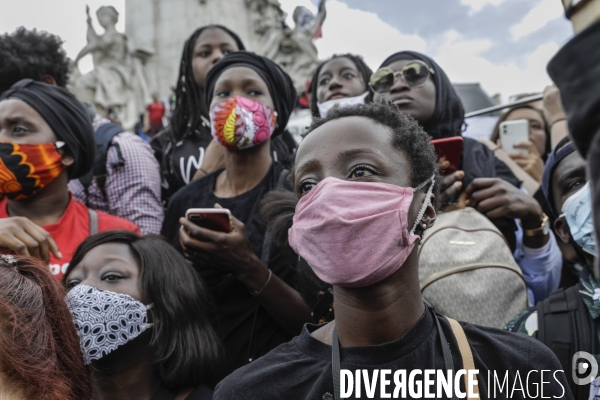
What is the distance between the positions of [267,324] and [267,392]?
124 centimetres

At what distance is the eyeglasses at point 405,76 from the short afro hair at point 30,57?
251cm

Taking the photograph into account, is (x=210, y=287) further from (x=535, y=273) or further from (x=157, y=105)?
(x=157, y=105)

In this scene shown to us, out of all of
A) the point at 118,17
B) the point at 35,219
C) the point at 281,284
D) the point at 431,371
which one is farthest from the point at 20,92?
the point at 118,17

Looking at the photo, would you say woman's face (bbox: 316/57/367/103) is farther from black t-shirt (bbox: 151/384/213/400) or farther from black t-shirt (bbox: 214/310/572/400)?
black t-shirt (bbox: 214/310/572/400)

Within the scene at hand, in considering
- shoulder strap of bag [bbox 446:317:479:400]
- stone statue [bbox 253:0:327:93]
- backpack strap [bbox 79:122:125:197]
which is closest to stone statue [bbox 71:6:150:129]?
stone statue [bbox 253:0:327:93]

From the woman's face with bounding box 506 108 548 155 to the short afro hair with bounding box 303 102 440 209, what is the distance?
297 centimetres

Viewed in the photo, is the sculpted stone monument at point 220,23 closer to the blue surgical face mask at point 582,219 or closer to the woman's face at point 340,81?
the woman's face at point 340,81

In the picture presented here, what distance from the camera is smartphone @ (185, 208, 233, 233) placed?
274 cm

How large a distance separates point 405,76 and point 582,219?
138 cm

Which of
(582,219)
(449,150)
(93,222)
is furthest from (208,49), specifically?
(582,219)

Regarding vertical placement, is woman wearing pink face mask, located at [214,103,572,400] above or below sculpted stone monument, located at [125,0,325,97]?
below

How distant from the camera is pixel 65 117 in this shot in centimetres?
346

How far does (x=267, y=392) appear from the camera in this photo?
5.81 feet

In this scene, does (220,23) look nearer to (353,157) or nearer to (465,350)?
(353,157)
